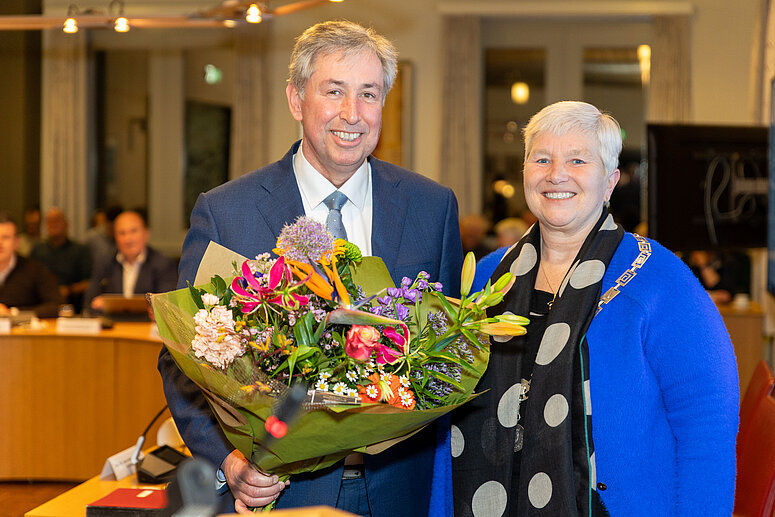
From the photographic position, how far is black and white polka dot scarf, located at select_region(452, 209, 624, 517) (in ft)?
6.27

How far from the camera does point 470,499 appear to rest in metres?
2.07

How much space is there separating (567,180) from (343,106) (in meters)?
0.56

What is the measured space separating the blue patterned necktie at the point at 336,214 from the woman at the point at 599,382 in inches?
18.4

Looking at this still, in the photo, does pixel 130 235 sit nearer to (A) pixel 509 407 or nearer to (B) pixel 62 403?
(B) pixel 62 403

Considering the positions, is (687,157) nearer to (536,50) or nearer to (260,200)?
(260,200)

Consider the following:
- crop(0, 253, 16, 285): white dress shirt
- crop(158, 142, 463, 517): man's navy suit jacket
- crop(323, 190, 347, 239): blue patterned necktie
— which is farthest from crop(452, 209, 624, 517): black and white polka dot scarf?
crop(0, 253, 16, 285): white dress shirt

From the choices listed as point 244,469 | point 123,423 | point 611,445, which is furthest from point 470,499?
point 123,423

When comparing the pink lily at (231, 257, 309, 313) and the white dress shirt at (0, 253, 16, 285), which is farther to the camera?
the white dress shirt at (0, 253, 16, 285)

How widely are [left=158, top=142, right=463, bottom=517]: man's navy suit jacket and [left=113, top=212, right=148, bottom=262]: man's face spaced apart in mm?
4653

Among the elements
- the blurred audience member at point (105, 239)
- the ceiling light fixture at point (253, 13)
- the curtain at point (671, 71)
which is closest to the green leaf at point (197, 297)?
the ceiling light fixture at point (253, 13)

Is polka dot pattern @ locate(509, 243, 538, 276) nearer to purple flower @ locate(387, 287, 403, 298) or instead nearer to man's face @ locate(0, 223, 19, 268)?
purple flower @ locate(387, 287, 403, 298)

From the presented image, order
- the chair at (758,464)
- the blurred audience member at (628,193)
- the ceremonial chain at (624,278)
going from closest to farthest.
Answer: the ceremonial chain at (624,278), the chair at (758,464), the blurred audience member at (628,193)

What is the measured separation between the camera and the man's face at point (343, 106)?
6.45ft

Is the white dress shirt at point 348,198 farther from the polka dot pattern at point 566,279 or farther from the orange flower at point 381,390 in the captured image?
the orange flower at point 381,390
